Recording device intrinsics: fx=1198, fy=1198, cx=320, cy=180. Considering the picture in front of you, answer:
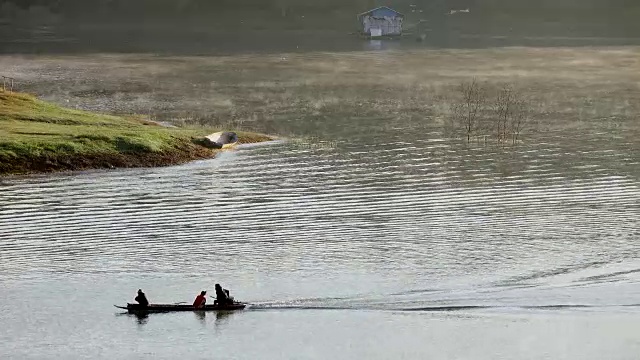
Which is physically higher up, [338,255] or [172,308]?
[338,255]

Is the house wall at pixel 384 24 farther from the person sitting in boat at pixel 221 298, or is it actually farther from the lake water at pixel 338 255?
the person sitting in boat at pixel 221 298

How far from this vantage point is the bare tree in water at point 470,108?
317ft

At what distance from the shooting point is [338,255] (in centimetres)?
5519

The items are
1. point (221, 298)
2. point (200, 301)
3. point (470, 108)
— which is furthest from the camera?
point (470, 108)

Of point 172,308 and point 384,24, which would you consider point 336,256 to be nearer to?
point 172,308

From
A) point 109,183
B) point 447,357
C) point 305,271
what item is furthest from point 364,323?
point 109,183

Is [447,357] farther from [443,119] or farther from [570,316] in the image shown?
[443,119]

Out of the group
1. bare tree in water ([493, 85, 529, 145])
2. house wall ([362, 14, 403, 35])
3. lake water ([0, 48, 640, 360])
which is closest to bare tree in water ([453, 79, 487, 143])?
bare tree in water ([493, 85, 529, 145])

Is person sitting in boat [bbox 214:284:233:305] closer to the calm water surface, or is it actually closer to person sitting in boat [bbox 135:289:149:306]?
the calm water surface

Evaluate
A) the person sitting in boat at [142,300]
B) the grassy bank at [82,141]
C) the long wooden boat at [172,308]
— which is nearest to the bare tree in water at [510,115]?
the grassy bank at [82,141]

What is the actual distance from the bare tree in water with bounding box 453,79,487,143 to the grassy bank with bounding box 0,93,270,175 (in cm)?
1694

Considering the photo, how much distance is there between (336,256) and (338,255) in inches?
8.4

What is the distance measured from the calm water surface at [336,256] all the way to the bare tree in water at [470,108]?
13122mm

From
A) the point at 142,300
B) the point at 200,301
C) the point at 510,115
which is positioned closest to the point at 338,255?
the point at 200,301
